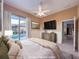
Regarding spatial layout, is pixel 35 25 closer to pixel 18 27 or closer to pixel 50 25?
pixel 50 25

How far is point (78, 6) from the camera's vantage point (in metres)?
5.74

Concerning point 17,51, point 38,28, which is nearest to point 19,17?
point 38,28

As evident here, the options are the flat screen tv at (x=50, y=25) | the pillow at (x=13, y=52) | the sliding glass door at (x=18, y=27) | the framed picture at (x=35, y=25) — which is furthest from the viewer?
the framed picture at (x=35, y=25)

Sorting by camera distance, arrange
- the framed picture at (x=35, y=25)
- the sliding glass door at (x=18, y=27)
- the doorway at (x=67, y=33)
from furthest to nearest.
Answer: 1. the framed picture at (x=35, y=25)
2. the sliding glass door at (x=18, y=27)
3. the doorway at (x=67, y=33)

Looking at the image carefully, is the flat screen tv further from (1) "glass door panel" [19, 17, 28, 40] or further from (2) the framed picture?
(1) "glass door panel" [19, 17, 28, 40]

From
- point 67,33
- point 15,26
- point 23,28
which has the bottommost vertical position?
point 67,33

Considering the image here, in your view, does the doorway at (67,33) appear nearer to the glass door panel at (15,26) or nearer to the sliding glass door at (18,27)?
the sliding glass door at (18,27)

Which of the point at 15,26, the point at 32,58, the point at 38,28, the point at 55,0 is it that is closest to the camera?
the point at 32,58

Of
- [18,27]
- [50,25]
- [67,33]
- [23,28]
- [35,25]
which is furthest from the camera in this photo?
[35,25]

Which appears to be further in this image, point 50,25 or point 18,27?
point 50,25

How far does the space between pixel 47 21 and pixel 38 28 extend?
4.35ft

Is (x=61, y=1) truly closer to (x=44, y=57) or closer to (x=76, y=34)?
(x=76, y=34)

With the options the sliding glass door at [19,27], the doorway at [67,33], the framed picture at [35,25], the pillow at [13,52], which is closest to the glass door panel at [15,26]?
the sliding glass door at [19,27]

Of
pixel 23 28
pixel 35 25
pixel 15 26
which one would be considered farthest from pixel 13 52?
pixel 35 25
